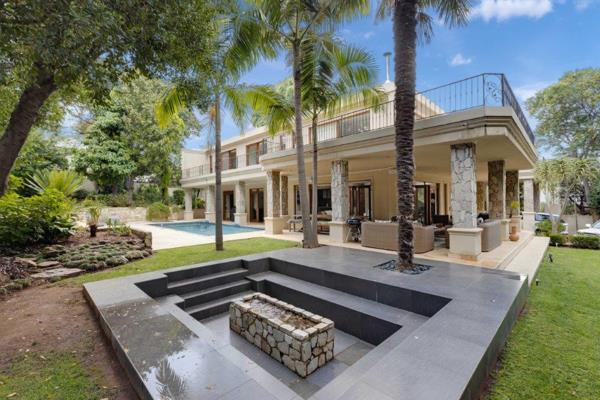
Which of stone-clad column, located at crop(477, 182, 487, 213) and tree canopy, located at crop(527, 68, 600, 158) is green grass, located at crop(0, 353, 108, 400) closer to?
stone-clad column, located at crop(477, 182, 487, 213)

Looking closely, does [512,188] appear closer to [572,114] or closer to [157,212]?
[572,114]

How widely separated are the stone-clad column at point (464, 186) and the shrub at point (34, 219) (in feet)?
40.0

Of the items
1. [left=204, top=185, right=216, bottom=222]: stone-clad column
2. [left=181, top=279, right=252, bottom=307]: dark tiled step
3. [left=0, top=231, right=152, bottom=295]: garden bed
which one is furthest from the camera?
[left=204, top=185, right=216, bottom=222]: stone-clad column

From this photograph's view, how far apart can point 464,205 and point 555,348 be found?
4.58 m

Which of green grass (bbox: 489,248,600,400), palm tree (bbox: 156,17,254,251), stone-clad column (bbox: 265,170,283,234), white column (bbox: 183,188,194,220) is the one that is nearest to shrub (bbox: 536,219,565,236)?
green grass (bbox: 489,248,600,400)

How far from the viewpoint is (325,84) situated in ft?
31.0

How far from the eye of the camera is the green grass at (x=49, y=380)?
8.86ft

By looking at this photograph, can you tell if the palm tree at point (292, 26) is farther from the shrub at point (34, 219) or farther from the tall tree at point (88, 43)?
the shrub at point (34, 219)

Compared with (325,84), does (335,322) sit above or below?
below

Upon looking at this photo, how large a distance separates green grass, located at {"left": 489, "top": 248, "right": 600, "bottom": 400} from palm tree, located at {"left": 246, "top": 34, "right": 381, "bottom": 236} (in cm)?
617

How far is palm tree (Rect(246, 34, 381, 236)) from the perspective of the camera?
28.5 feet

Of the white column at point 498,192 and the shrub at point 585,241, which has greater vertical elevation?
the white column at point 498,192

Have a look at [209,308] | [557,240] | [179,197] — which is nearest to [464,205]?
[209,308]

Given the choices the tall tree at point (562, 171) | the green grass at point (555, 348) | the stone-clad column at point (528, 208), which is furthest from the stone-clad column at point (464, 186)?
the stone-clad column at point (528, 208)
